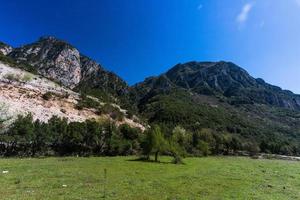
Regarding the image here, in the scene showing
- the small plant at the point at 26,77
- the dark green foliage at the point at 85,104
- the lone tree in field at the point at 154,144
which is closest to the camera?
the lone tree in field at the point at 154,144

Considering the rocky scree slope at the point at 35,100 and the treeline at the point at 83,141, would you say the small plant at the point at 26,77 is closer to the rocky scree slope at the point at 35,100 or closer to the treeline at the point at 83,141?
the rocky scree slope at the point at 35,100

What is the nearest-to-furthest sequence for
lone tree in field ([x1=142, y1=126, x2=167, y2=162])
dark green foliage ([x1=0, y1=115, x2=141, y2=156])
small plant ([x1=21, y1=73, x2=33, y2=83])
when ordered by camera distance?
1. lone tree in field ([x1=142, y1=126, x2=167, y2=162])
2. dark green foliage ([x1=0, y1=115, x2=141, y2=156])
3. small plant ([x1=21, y1=73, x2=33, y2=83])

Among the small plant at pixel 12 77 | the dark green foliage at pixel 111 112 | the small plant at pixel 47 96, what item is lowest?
the dark green foliage at pixel 111 112

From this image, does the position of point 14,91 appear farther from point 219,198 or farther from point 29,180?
point 219,198

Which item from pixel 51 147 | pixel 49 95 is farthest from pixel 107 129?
pixel 49 95

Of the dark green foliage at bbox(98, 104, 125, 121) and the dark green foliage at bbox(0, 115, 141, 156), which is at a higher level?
the dark green foliage at bbox(98, 104, 125, 121)

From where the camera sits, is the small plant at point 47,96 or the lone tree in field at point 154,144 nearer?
the lone tree in field at point 154,144

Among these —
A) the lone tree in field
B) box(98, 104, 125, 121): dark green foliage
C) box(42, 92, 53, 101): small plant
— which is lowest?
the lone tree in field

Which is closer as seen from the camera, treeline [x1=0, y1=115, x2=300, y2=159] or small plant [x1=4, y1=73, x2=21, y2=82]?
treeline [x1=0, y1=115, x2=300, y2=159]

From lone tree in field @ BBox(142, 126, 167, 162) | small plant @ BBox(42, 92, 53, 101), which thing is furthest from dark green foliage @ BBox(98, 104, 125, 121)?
lone tree in field @ BBox(142, 126, 167, 162)

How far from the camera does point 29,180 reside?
101ft

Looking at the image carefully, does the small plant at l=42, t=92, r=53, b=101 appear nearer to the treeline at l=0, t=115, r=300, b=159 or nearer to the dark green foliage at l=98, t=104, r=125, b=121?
the dark green foliage at l=98, t=104, r=125, b=121

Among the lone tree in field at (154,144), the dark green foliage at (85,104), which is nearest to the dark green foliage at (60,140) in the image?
the lone tree in field at (154,144)

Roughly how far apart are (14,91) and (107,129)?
52090mm
